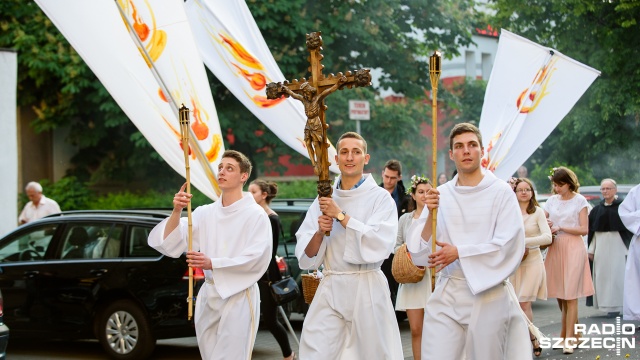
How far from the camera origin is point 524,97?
38.9 feet

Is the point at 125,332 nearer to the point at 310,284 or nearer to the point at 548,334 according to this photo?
the point at 310,284

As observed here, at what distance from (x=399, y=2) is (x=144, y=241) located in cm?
1219

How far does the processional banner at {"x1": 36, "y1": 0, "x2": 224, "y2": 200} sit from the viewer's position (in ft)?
28.7

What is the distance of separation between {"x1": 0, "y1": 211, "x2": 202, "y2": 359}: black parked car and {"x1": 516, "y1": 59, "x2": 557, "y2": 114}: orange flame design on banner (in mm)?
4178

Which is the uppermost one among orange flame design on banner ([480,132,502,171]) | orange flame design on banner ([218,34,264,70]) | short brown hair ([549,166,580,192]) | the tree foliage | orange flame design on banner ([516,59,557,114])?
the tree foliage

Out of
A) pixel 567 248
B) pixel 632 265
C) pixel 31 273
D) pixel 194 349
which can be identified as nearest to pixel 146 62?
pixel 31 273

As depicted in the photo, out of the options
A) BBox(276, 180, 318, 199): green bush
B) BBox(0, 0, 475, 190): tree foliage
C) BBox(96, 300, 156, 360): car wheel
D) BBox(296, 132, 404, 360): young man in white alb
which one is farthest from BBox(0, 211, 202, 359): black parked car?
BBox(276, 180, 318, 199): green bush

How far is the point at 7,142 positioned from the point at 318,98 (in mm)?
10326

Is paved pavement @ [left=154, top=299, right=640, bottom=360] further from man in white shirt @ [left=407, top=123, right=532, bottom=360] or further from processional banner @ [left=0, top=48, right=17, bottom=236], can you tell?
processional banner @ [left=0, top=48, right=17, bottom=236]

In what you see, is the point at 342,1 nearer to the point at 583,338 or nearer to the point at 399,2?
the point at 399,2

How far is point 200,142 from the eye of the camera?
356 inches

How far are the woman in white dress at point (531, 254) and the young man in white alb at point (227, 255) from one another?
→ 397 cm

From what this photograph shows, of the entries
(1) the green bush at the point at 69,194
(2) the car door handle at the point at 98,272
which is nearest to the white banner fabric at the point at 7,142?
(2) the car door handle at the point at 98,272

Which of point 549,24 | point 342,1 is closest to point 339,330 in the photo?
point 342,1
